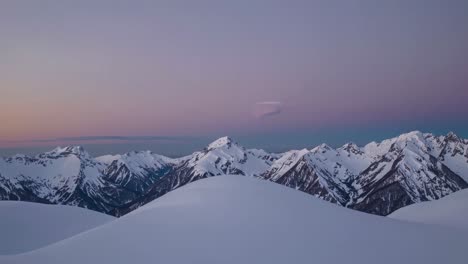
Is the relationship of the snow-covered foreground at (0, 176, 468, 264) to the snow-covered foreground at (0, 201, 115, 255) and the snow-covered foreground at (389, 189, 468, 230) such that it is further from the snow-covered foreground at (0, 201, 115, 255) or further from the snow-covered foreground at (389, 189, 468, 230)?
the snow-covered foreground at (0, 201, 115, 255)

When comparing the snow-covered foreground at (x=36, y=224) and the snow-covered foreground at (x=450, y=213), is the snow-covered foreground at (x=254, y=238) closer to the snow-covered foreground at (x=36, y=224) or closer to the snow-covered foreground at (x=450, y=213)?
the snow-covered foreground at (x=450, y=213)

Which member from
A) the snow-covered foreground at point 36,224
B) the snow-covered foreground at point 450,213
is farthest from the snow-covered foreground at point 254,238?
the snow-covered foreground at point 36,224

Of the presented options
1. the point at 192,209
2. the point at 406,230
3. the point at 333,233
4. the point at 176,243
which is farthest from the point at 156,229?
the point at 406,230

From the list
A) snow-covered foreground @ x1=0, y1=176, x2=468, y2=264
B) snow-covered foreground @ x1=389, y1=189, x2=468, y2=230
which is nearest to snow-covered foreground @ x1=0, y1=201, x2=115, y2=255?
snow-covered foreground @ x1=0, y1=176, x2=468, y2=264

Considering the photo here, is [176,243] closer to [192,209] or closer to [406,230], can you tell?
[192,209]

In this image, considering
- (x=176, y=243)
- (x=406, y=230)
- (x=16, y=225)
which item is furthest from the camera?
(x=16, y=225)

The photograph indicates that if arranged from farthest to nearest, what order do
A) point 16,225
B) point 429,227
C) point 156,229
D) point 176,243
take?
point 16,225
point 429,227
point 156,229
point 176,243

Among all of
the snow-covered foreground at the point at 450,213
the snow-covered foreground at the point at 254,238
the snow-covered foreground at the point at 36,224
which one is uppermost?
the snow-covered foreground at the point at 254,238
